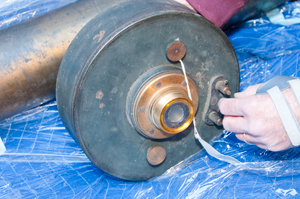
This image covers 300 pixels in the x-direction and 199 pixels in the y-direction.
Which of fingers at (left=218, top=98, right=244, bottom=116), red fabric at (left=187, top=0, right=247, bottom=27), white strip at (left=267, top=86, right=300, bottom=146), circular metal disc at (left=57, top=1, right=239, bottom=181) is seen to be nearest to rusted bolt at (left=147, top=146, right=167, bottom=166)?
circular metal disc at (left=57, top=1, right=239, bottom=181)

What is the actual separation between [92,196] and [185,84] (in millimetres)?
447

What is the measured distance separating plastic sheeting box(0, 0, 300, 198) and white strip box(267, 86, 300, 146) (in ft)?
0.70

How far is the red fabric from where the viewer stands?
995 mm

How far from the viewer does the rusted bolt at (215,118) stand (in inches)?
34.5

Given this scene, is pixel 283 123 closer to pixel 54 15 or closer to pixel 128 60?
pixel 128 60

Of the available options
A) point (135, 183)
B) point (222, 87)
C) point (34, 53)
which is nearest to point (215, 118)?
point (222, 87)

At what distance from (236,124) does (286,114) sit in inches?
5.5

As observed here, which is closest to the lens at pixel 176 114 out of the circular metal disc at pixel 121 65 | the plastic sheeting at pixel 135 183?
the circular metal disc at pixel 121 65

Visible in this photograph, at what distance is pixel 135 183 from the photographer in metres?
0.91

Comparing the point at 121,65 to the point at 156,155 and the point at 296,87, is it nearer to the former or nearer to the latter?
the point at 156,155

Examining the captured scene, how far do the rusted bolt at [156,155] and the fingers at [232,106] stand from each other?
228mm

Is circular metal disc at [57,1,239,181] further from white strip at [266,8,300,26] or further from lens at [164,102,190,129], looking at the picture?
white strip at [266,8,300,26]

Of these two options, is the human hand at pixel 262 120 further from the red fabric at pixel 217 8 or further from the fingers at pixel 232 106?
the red fabric at pixel 217 8

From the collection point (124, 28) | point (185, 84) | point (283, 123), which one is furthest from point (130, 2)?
point (283, 123)
